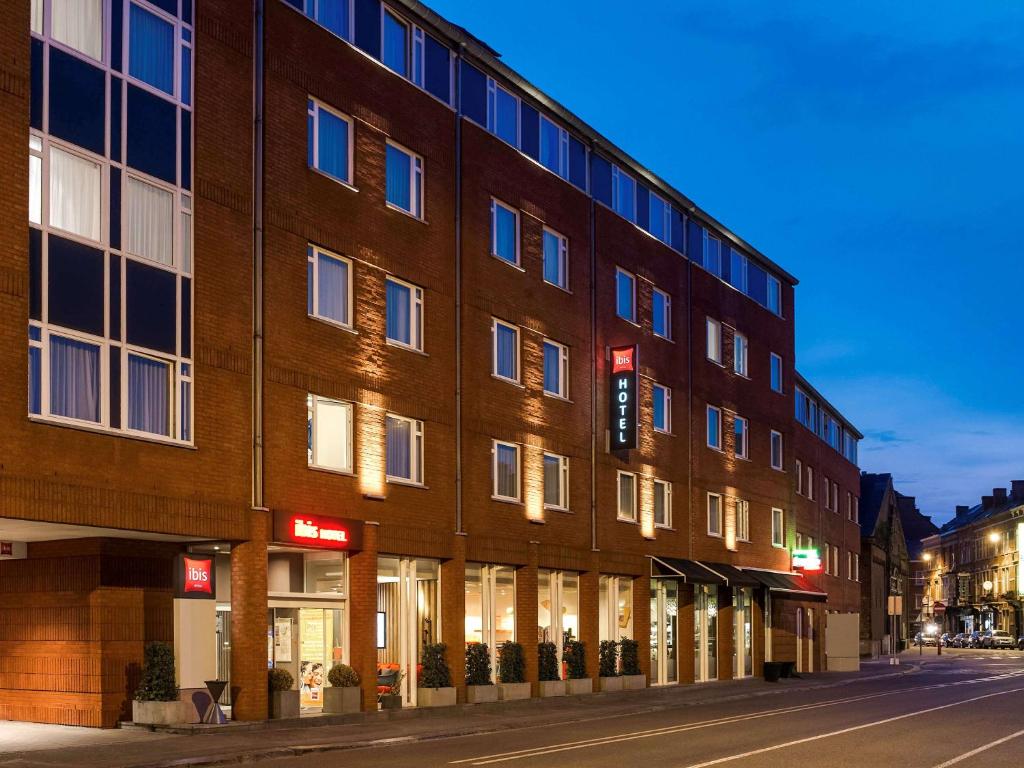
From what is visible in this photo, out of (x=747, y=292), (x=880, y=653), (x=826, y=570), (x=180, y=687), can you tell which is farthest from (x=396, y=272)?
(x=880, y=653)

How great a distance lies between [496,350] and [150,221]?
13097 mm

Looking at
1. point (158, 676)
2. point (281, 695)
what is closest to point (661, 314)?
point (281, 695)

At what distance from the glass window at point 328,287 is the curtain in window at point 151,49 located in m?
5.10

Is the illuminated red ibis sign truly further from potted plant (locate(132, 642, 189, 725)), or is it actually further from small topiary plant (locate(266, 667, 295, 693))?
potted plant (locate(132, 642, 189, 725))

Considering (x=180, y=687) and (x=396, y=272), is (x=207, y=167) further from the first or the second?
(x=180, y=687)

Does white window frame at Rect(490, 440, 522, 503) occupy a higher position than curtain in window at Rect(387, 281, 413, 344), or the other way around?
curtain in window at Rect(387, 281, 413, 344)

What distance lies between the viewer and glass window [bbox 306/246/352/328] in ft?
99.0

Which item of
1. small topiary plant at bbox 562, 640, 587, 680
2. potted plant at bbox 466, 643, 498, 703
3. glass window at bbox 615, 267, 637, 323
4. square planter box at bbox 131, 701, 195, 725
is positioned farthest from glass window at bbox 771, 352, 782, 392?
square planter box at bbox 131, 701, 195, 725

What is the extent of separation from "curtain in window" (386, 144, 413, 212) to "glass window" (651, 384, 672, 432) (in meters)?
15.3

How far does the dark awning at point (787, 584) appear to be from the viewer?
171ft

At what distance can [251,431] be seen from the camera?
27.9 metres

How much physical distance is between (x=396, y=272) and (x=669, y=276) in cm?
1722

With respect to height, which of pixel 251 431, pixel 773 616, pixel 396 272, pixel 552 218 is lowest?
pixel 773 616

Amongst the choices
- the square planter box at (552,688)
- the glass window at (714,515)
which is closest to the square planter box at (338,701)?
the square planter box at (552,688)
